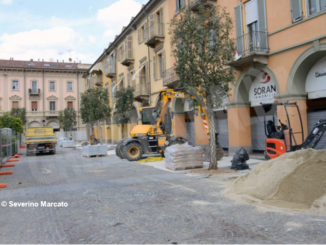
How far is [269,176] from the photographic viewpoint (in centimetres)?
718

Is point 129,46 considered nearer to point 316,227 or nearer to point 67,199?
point 67,199

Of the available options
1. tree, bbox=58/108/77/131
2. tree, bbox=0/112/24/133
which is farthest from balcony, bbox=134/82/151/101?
tree, bbox=58/108/77/131

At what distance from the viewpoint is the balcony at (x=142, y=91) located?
86.8ft

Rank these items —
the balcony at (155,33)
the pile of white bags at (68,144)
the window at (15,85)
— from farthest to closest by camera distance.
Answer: the window at (15,85) < the pile of white bags at (68,144) < the balcony at (155,33)

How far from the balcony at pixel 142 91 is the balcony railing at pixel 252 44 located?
Answer: 12.3m

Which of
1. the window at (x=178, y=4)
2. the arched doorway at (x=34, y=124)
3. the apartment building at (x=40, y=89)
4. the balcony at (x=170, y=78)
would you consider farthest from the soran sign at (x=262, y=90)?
the arched doorway at (x=34, y=124)

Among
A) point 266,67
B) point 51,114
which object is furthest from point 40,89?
point 266,67

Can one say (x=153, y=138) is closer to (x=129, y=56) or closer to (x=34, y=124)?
(x=129, y=56)

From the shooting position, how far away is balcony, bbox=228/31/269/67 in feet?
45.6

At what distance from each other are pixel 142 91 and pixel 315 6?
17.0 m

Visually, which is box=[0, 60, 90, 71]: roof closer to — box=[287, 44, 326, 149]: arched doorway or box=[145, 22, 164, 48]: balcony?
box=[145, 22, 164, 48]: balcony

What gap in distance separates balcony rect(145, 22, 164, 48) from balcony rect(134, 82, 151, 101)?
3.68m

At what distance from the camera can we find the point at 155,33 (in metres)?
23.8

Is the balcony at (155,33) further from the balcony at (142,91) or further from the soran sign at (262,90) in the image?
the soran sign at (262,90)
